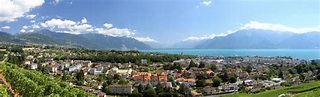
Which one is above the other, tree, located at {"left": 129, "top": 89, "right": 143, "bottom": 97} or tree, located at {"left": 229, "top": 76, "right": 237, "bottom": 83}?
tree, located at {"left": 229, "top": 76, "right": 237, "bottom": 83}

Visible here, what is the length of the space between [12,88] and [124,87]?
68.5 feet

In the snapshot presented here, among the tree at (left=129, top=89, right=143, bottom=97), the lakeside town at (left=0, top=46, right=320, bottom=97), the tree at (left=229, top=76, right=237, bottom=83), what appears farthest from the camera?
the tree at (left=229, top=76, right=237, bottom=83)

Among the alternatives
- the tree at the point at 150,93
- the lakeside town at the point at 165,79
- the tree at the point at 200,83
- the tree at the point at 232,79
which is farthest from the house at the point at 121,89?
the tree at the point at 232,79

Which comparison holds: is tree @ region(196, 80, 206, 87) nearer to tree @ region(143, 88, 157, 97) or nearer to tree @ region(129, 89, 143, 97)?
tree @ region(143, 88, 157, 97)

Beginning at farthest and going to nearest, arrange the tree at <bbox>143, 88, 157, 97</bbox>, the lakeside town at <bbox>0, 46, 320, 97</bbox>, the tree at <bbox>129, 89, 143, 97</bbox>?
1. the lakeside town at <bbox>0, 46, 320, 97</bbox>
2. the tree at <bbox>129, 89, 143, 97</bbox>
3. the tree at <bbox>143, 88, 157, 97</bbox>

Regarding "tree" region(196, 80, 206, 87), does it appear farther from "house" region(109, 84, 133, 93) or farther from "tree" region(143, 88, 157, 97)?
"tree" region(143, 88, 157, 97)

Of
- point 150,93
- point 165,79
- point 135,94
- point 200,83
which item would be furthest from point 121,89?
point 200,83

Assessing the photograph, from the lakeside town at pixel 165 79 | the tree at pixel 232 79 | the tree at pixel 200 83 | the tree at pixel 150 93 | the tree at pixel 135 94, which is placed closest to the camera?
the tree at pixel 150 93

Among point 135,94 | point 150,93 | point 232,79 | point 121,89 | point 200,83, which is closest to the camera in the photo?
point 150,93

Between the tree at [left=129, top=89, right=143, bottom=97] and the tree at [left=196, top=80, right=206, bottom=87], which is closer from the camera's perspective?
the tree at [left=129, top=89, right=143, bottom=97]

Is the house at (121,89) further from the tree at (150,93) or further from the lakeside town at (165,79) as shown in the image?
the tree at (150,93)

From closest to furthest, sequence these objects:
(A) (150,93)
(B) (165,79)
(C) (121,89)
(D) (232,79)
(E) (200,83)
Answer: (A) (150,93), (C) (121,89), (E) (200,83), (B) (165,79), (D) (232,79)

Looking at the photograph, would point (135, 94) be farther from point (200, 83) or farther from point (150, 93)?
point (200, 83)

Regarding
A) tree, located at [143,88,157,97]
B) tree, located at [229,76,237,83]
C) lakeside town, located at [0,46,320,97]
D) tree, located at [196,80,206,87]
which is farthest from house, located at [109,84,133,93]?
tree, located at [229,76,237,83]
